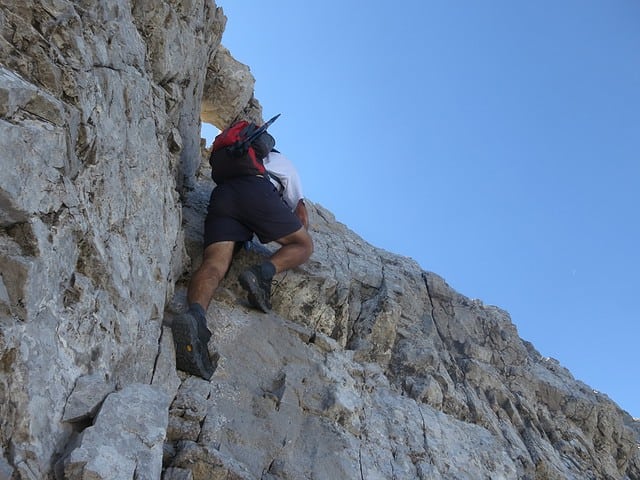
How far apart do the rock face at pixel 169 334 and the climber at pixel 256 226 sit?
1.48ft

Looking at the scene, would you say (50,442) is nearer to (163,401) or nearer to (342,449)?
(163,401)

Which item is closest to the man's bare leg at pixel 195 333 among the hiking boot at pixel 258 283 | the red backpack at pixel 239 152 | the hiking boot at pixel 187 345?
the hiking boot at pixel 187 345

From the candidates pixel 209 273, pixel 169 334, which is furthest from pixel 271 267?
pixel 169 334

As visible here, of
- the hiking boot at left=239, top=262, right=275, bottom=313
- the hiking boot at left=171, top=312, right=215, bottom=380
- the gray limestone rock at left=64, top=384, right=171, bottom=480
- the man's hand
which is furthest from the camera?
the man's hand

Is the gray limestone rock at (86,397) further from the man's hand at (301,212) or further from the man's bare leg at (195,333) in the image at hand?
the man's hand at (301,212)

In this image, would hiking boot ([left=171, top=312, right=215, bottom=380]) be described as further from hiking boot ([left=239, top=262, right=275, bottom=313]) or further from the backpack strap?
the backpack strap

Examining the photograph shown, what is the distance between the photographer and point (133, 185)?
22.9 feet

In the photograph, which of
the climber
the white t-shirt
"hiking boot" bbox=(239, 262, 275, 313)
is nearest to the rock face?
"hiking boot" bbox=(239, 262, 275, 313)

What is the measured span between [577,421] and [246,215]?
7868 millimetres

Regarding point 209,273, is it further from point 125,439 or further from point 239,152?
point 125,439

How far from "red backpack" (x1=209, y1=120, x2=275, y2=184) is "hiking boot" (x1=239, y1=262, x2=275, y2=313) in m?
1.58

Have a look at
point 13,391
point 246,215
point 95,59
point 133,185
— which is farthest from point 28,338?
point 246,215

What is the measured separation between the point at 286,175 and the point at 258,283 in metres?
2.17

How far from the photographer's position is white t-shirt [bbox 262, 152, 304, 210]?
9.82m
